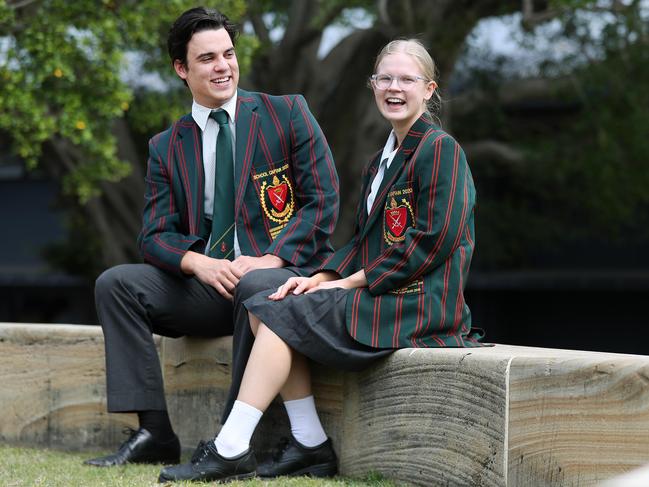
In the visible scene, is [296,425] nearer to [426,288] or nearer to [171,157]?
[426,288]

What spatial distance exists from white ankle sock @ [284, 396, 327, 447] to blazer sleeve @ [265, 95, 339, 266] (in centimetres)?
53

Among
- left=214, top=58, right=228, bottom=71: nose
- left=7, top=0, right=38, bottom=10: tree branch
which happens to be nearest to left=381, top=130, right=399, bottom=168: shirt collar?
left=214, top=58, right=228, bottom=71: nose

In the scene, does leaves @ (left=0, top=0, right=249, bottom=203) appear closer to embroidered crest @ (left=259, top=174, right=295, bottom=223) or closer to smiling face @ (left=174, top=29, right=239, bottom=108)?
smiling face @ (left=174, top=29, right=239, bottom=108)

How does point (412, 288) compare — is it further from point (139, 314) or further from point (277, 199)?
point (139, 314)

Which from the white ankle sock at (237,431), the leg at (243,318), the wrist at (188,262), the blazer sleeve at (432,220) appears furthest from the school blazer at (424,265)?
the wrist at (188,262)

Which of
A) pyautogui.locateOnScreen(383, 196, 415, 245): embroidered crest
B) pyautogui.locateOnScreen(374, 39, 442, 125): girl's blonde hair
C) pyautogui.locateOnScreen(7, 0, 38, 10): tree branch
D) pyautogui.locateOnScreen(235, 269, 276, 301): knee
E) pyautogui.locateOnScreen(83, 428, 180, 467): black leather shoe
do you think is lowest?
pyautogui.locateOnScreen(83, 428, 180, 467): black leather shoe

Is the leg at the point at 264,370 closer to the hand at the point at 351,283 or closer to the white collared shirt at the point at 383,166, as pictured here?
the hand at the point at 351,283

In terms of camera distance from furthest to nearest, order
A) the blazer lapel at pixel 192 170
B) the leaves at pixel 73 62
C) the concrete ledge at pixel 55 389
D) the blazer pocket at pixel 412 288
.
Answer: the leaves at pixel 73 62 < the concrete ledge at pixel 55 389 < the blazer lapel at pixel 192 170 < the blazer pocket at pixel 412 288

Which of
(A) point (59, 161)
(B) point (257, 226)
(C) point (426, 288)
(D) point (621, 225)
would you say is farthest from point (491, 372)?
(D) point (621, 225)

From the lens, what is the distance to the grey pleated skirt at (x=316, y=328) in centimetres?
367

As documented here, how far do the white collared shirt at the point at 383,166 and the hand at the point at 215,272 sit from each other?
541 mm

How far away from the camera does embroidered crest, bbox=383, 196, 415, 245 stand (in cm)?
378

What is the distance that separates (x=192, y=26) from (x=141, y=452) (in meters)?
1.61

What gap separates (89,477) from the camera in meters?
3.76
